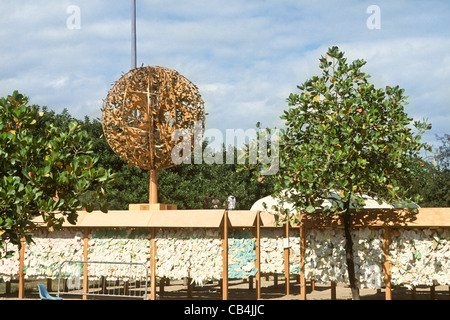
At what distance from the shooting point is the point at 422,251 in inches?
632

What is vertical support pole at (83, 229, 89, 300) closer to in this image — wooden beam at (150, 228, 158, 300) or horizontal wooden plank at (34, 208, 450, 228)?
horizontal wooden plank at (34, 208, 450, 228)

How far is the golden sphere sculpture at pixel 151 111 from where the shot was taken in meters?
17.9

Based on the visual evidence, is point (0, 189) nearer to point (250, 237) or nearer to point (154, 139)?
point (154, 139)

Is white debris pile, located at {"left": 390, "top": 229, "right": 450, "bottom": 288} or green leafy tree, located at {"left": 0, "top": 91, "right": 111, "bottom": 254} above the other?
green leafy tree, located at {"left": 0, "top": 91, "right": 111, "bottom": 254}

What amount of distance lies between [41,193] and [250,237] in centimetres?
790

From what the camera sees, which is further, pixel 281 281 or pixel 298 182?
pixel 281 281

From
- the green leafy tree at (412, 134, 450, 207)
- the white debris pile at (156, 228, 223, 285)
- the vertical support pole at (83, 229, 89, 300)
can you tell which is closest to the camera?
the white debris pile at (156, 228, 223, 285)

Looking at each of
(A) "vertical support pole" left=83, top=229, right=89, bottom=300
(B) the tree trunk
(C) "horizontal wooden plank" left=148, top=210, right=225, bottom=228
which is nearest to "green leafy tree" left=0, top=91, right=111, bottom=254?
(C) "horizontal wooden plank" left=148, top=210, right=225, bottom=228

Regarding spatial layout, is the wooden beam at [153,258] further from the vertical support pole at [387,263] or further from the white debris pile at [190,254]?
the vertical support pole at [387,263]

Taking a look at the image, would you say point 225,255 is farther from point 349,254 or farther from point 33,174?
point 33,174

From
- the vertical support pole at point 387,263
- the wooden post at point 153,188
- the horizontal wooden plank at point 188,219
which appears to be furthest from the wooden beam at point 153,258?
the vertical support pole at point 387,263

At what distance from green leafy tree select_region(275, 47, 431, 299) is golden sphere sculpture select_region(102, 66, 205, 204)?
323cm

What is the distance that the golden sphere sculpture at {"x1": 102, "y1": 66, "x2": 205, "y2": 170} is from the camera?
1788 cm
